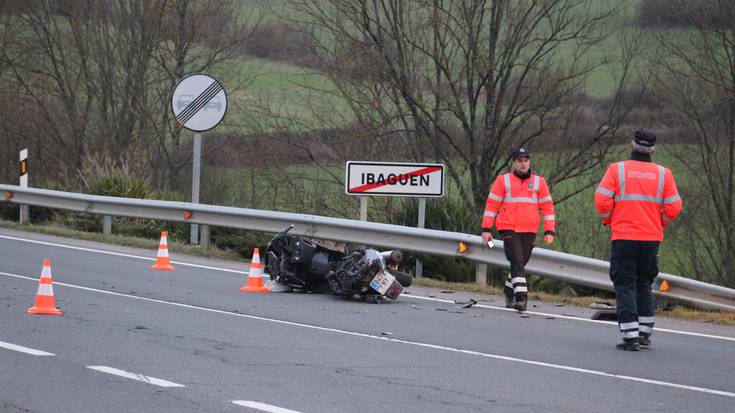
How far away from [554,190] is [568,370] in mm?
16054

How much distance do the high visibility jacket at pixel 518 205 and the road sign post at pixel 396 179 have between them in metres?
2.97

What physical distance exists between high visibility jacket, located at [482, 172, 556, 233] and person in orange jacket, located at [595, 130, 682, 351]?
7.32ft

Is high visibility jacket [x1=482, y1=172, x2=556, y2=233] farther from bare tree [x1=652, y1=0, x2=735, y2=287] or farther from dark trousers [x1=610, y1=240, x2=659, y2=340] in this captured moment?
bare tree [x1=652, y1=0, x2=735, y2=287]

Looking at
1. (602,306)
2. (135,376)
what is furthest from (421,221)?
(135,376)

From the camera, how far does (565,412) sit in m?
6.93

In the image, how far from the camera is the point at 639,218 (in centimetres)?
959

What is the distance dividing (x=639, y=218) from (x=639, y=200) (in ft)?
0.53

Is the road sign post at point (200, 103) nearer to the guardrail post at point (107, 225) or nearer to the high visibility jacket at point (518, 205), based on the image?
the guardrail post at point (107, 225)

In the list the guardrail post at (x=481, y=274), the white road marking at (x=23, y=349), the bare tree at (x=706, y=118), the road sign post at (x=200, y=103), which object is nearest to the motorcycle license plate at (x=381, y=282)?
the guardrail post at (x=481, y=274)

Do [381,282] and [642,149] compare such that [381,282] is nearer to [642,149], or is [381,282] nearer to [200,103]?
[642,149]

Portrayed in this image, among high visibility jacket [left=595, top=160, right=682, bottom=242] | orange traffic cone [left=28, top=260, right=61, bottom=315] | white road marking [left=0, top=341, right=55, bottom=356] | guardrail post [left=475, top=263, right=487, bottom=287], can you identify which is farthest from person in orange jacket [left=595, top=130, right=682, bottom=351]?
orange traffic cone [left=28, top=260, right=61, bottom=315]

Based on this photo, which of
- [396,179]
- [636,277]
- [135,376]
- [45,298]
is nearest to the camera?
[135,376]

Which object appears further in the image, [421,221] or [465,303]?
[421,221]

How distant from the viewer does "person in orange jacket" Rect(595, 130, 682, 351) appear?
31.4 ft
